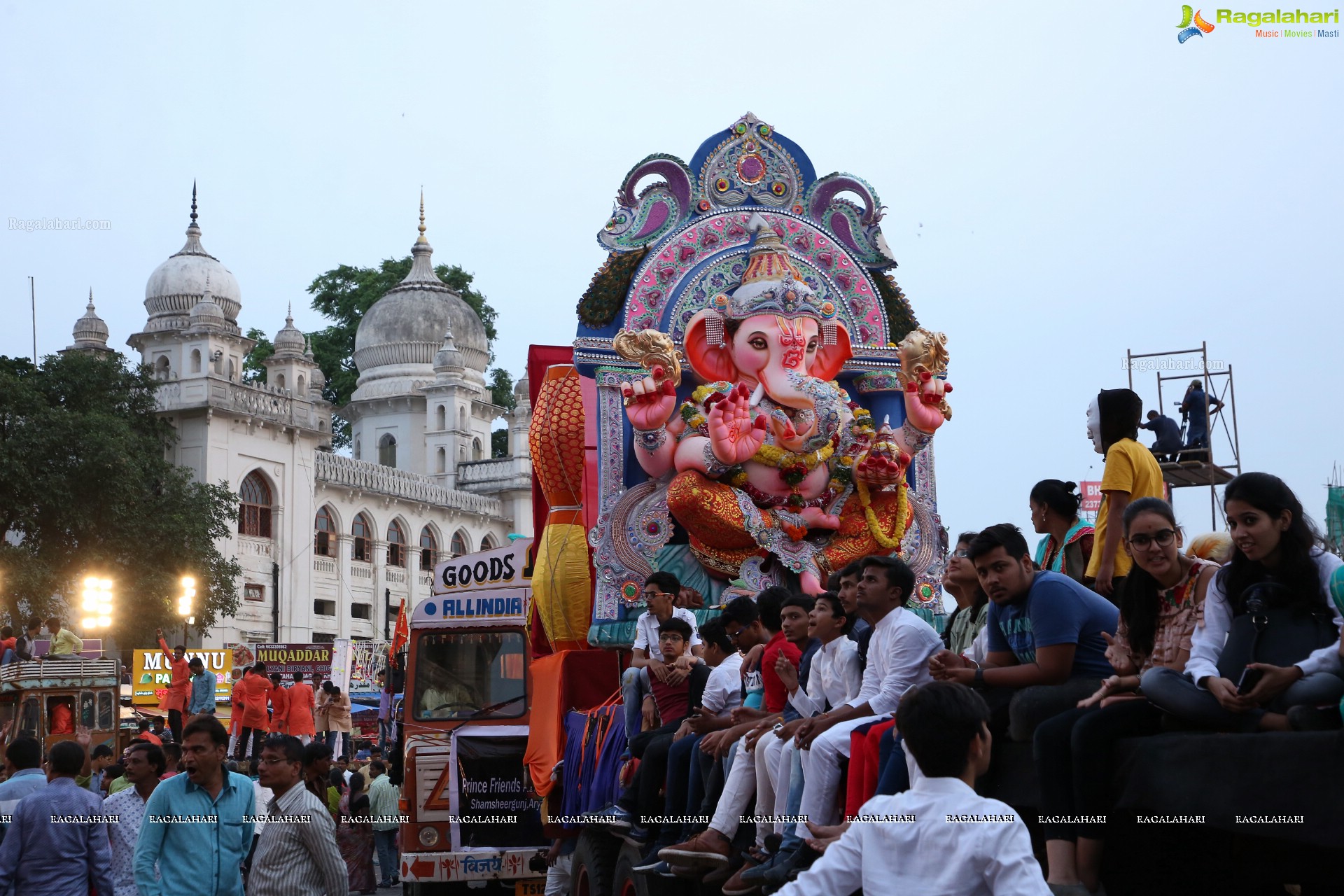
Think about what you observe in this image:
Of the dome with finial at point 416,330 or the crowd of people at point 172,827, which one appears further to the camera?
the dome with finial at point 416,330

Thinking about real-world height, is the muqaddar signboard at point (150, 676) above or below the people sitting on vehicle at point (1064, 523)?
below

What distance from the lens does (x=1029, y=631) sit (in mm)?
5637

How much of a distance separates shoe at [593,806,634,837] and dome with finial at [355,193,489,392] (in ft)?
163

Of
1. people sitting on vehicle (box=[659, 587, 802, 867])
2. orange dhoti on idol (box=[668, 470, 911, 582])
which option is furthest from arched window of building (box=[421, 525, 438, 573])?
people sitting on vehicle (box=[659, 587, 802, 867])

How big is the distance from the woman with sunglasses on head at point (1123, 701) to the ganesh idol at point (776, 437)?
458cm

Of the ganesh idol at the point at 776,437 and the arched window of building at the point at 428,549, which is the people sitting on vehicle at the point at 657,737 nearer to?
the ganesh idol at the point at 776,437

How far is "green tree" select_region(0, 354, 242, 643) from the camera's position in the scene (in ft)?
119

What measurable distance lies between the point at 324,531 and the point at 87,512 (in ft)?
47.3

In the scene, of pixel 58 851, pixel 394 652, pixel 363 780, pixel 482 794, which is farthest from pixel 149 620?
pixel 58 851

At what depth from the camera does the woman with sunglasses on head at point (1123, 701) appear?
480 cm

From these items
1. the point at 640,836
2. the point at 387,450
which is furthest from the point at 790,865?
the point at 387,450

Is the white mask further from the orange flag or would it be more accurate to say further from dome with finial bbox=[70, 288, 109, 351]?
dome with finial bbox=[70, 288, 109, 351]

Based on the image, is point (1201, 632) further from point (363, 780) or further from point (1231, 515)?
point (363, 780)

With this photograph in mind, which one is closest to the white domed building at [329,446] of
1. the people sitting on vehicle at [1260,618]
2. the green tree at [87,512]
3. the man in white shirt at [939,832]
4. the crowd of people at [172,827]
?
the green tree at [87,512]
